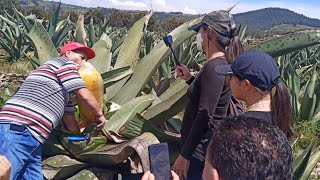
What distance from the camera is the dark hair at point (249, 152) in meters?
1.11

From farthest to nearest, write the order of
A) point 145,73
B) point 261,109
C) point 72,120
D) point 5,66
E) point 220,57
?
point 5,66 < point 145,73 < point 72,120 < point 220,57 < point 261,109

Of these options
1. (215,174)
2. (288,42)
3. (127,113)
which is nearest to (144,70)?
(127,113)

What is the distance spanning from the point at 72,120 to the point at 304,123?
281cm

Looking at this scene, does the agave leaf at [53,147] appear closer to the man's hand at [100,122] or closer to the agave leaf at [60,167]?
the agave leaf at [60,167]

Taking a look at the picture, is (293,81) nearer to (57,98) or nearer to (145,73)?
(145,73)

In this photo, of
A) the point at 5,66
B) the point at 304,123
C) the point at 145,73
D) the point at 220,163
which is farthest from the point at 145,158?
the point at 5,66

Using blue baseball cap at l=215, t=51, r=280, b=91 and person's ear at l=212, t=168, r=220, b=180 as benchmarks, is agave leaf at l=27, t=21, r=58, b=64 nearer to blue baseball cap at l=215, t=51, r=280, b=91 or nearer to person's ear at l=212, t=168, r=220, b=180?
blue baseball cap at l=215, t=51, r=280, b=91

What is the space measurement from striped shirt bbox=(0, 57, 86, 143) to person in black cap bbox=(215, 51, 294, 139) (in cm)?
87

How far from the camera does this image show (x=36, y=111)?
2.50 m

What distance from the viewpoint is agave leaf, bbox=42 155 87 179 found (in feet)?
8.62

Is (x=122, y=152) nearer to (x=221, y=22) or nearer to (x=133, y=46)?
(x=221, y=22)

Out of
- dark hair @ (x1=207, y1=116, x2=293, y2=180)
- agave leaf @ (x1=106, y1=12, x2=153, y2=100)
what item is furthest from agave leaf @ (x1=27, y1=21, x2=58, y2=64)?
dark hair @ (x1=207, y1=116, x2=293, y2=180)

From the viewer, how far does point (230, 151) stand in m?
1.12

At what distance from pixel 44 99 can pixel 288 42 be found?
1.24 meters
